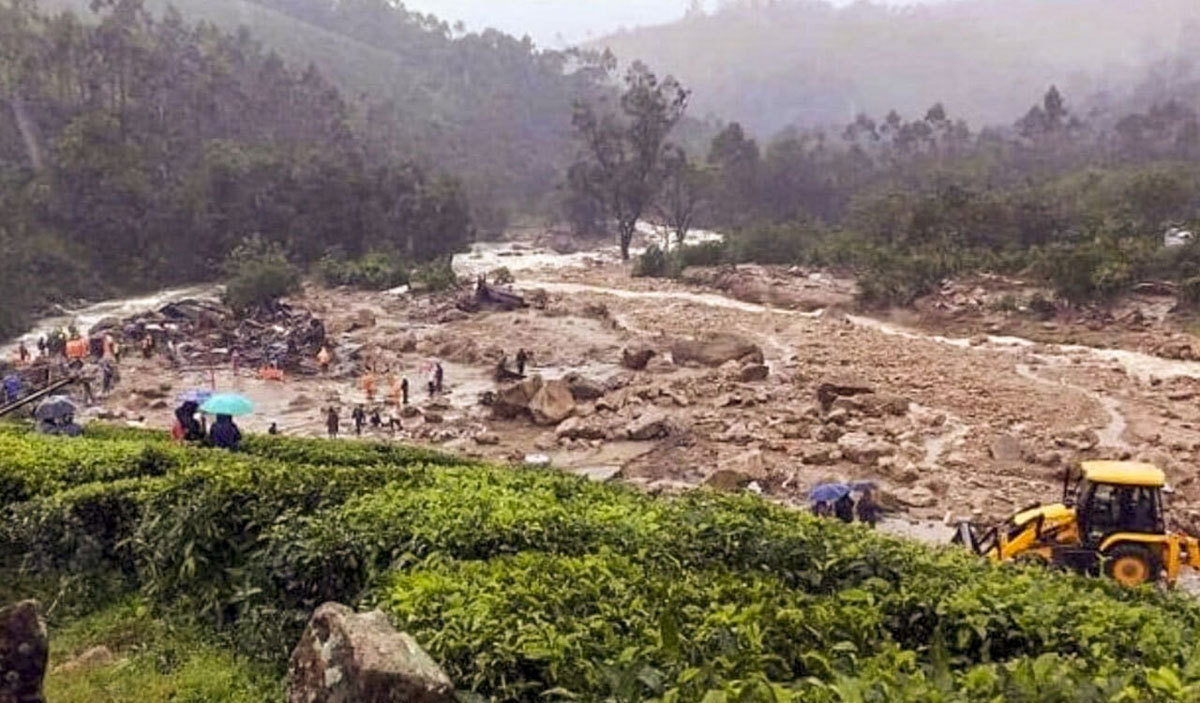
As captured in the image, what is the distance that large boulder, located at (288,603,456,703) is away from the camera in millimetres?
4281

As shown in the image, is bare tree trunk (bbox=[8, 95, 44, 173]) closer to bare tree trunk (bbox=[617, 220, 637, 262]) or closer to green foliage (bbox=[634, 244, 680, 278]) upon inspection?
bare tree trunk (bbox=[617, 220, 637, 262])

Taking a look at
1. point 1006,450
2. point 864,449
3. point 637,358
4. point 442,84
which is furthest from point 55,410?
point 442,84

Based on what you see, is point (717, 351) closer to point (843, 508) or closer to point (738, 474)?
point (738, 474)

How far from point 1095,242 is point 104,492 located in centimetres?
3562

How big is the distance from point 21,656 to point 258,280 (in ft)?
127

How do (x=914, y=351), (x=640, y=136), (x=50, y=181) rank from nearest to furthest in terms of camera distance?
(x=914, y=351) → (x=50, y=181) → (x=640, y=136)

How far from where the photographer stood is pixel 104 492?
27.1 feet

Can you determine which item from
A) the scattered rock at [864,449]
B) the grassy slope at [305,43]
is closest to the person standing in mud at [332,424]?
the scattered rock at [864,449]

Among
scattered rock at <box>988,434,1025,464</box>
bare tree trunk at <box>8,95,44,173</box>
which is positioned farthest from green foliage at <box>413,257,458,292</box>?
scattered rock at <box>988,434,1025,464</box>

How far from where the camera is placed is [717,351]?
29.6 metres

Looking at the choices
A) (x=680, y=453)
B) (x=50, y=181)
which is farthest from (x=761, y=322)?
(x=50, y=181)

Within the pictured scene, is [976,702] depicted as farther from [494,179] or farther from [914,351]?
[494,179]

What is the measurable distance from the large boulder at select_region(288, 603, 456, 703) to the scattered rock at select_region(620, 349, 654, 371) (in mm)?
24678

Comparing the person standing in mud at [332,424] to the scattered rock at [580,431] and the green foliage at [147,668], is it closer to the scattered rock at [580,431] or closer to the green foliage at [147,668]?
the scattered rock at [580,431]
